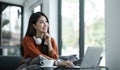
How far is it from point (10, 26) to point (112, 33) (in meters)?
5.12

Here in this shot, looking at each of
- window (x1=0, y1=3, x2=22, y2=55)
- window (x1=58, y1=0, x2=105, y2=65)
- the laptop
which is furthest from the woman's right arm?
window (x1=0, y1=3, x2=22, y2=55)

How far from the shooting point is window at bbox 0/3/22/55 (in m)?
7.02

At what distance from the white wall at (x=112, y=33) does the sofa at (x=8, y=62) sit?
3.36 ft

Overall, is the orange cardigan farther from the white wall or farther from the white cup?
the white wall

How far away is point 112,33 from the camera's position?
2.49m

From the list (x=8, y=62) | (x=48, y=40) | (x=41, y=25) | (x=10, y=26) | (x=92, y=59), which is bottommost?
(x=8, y=62)

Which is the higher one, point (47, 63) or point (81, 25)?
point (81, 25)

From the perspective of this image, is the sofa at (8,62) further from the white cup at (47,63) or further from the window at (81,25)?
the window at (81,25)

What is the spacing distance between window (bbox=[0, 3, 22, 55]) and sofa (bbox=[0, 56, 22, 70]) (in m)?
4.23

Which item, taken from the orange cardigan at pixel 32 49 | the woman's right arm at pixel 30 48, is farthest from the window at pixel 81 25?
the woman's right arm at pixel 30 48

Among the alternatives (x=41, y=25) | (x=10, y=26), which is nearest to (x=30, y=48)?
(x=41, y=25)

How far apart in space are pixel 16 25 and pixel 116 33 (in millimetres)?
5226

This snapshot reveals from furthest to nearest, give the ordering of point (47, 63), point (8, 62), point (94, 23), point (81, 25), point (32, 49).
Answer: point (81, 25)
point (94, 23)
point (8, 62)
point (32, 49)
point (47, 63)

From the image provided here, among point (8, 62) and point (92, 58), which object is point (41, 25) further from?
point (92, 58)
